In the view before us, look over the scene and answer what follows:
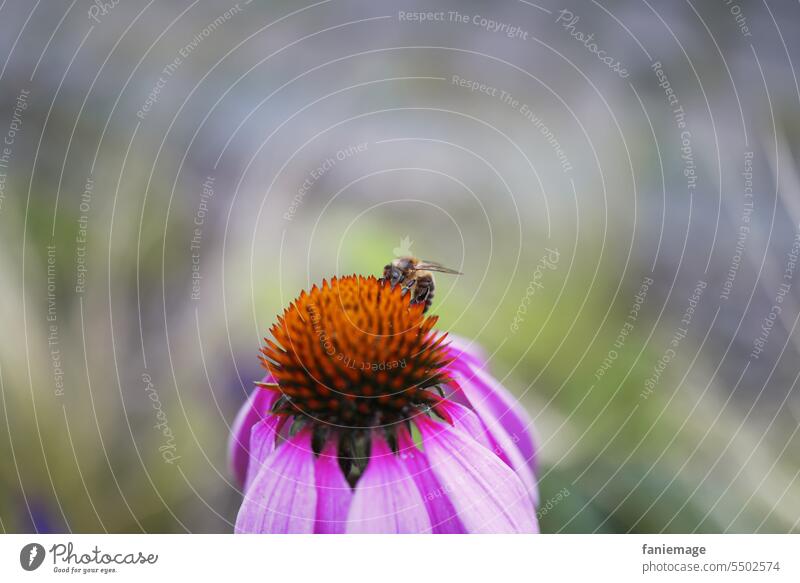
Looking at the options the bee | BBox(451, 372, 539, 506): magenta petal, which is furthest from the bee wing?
BBox(451, 372, 539, 506): magenta petal

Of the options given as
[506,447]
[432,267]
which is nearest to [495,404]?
[506,447]

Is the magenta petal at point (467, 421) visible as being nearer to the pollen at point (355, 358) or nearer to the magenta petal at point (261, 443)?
the pollen at point (355, 358)

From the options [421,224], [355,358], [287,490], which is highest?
[421,224]

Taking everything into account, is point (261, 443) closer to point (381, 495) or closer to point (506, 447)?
point (381, 495)

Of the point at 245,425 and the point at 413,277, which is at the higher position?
the point at 413,277
